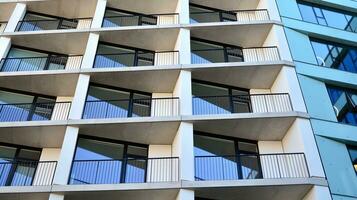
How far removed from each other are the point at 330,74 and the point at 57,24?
14510 mm

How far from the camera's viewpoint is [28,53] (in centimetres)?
2112

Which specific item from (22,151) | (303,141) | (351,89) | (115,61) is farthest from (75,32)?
(351,89)

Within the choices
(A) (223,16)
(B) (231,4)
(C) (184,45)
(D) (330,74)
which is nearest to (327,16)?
(D) (330,74)

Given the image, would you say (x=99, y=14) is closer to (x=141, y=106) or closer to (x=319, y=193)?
(x=141, y=106)

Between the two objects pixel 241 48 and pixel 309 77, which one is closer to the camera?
pixel 309 77

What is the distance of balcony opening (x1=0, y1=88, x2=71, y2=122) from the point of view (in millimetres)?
18125

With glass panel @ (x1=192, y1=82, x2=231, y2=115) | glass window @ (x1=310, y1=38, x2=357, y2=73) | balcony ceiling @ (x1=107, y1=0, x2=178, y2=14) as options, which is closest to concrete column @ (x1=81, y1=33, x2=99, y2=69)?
balcony ceiling @ (x1=107, y1=0, x2=178, y2=14)

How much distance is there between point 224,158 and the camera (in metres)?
16.7

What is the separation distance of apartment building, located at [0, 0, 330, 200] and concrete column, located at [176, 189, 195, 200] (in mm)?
45

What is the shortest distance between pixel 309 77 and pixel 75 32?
37.0 ft

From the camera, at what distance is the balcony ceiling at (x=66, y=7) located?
22.5 meters

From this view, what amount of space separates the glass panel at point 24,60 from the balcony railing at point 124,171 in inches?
261

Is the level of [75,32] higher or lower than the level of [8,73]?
higher

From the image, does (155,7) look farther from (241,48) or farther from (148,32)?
(241,48)
